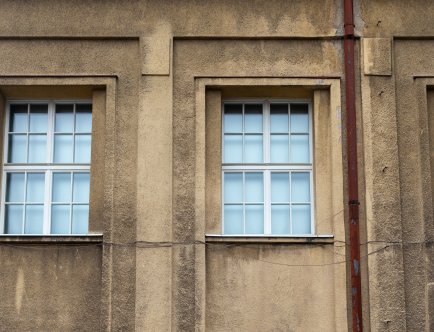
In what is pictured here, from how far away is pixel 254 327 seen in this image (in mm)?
11742

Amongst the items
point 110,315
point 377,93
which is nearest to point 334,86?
point 377,93

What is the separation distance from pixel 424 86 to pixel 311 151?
1748mm

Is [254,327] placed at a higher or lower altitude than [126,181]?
lower

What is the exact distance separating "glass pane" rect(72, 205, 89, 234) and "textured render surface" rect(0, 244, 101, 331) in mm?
496

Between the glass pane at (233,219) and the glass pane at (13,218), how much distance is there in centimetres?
280

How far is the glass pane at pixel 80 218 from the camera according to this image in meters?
12.4

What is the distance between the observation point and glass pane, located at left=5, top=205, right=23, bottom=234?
12.5 meters

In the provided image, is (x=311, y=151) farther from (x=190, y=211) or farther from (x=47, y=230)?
(x=47, y=230)

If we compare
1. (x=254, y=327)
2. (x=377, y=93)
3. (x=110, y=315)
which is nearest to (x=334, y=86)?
(x=377, y=93)

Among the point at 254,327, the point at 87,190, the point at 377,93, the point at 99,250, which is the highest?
the point at 377,93

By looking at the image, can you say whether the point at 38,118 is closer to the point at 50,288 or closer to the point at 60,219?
the point at 60,219

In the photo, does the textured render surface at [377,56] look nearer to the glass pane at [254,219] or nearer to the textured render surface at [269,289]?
the glass pane at [254,219]

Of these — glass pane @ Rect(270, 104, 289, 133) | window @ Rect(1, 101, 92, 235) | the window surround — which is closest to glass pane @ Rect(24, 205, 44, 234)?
window @ Rect(1, 101, 92, 235)

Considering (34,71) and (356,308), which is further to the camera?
(34,71)
